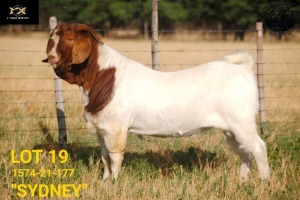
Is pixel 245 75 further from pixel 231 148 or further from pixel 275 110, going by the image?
pixel 275 110

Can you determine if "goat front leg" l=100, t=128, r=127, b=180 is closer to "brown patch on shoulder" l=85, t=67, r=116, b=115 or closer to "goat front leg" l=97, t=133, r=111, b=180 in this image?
"goat front leg" l=97, t=133, r=111, b=180

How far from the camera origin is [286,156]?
739cm

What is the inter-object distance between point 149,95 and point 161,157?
206 centimetres

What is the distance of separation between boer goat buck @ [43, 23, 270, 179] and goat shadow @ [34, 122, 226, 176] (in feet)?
3.47

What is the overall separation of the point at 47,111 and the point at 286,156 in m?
5.85

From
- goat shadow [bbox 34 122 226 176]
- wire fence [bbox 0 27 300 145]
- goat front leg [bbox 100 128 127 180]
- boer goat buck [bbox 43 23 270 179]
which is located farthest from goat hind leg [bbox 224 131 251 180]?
wire fence [bbox 0 27 300 145]

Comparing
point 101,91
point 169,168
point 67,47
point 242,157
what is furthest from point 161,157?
point 67,47

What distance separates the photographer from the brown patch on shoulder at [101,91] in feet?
19.5

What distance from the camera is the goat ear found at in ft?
18.9

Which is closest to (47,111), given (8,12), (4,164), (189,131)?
(8,12)

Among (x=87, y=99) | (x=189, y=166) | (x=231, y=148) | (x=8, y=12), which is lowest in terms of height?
(x=189, y=166)

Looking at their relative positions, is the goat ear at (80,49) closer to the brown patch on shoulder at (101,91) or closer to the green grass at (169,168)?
the brown patch on shoulder at (101,91)

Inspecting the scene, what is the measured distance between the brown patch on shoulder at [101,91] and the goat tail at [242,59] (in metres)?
1.71

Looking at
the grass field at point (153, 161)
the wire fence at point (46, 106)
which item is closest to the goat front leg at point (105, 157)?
the grass field at point (153, 161)
